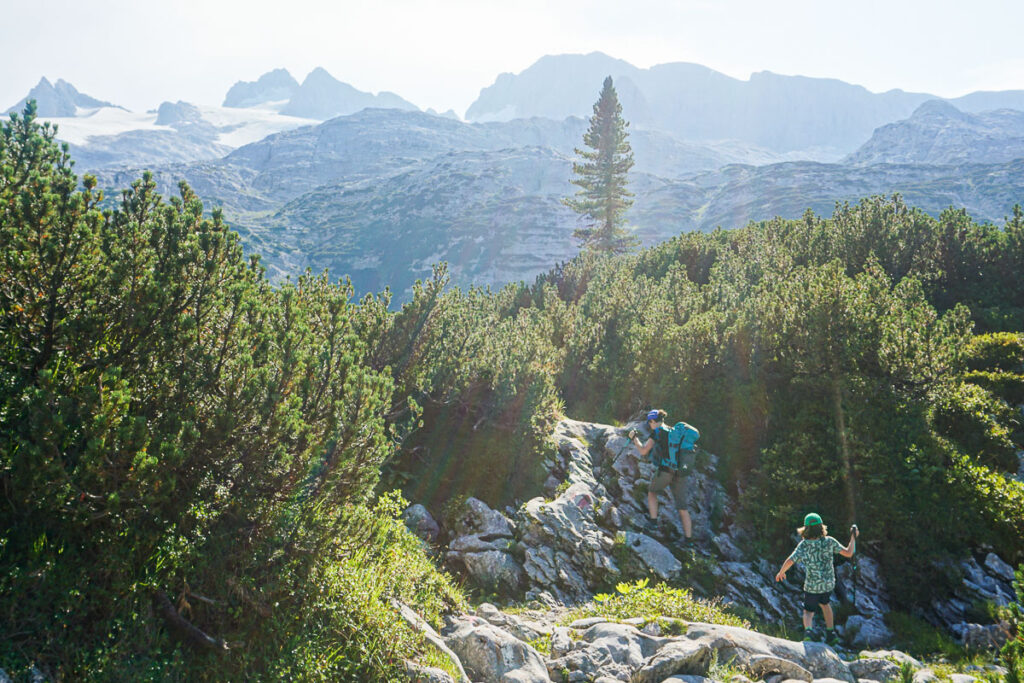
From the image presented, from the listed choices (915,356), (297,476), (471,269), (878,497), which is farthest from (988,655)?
(471,269)

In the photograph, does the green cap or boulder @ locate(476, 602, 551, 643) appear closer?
boulder @ locate(476, 602, 551, 643)

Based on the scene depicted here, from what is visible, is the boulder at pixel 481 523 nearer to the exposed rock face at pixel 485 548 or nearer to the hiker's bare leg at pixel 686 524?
the exposed rock face at pixel 485 548

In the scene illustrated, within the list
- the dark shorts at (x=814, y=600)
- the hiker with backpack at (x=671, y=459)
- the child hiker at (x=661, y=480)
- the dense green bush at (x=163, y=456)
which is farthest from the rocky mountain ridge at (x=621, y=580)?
the dense green bush at (x=163, y=456)

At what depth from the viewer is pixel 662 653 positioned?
597 centimetres

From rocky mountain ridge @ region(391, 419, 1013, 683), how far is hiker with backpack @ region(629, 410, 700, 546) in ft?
1.37

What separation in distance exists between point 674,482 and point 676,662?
5510 millimetres

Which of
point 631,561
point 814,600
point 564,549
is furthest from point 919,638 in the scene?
point 564,549

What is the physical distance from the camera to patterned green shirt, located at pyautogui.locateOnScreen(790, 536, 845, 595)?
8.21 metres

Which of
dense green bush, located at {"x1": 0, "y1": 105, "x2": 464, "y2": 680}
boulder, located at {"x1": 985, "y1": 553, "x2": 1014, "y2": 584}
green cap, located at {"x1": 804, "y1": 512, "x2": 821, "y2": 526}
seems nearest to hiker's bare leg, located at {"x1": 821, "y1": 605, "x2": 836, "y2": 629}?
green cap, located at {"x1": 804, "y1": 512, "x2": 821, "y2": 526}

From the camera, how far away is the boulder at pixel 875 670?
636 cm

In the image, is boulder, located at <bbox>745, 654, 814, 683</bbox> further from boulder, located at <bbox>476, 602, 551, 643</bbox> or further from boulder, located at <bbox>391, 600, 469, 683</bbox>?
boulder, located at <bbox>391, 600, 469, 683</bbox>

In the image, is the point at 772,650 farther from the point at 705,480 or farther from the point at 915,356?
the point at 915,356

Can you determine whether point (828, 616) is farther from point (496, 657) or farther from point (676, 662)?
point (496, 657)

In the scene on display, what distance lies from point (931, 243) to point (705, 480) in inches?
615
